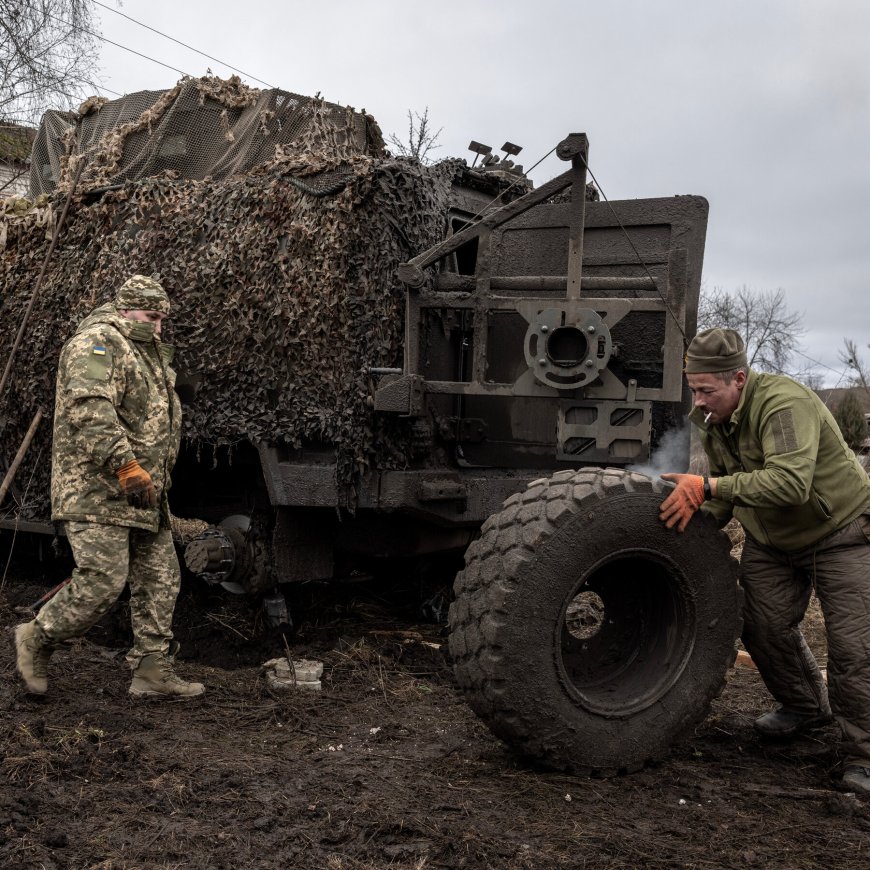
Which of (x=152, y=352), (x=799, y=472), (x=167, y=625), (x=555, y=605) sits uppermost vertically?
(x=152, y=352)

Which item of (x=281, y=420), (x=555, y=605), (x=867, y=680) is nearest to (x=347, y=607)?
(x=281, y=420)

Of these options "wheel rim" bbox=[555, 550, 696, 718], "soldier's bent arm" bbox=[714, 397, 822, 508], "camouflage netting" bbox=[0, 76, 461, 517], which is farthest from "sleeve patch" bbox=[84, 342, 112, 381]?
A: "soldier's bent arm" bbox=[714, 397, 822, 508]

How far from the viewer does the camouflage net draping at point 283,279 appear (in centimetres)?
511

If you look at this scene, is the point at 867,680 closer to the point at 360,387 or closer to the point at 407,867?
the point at 407,867

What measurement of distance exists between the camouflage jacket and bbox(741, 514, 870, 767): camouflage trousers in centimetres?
273

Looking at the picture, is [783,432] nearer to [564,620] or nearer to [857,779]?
[564,620]

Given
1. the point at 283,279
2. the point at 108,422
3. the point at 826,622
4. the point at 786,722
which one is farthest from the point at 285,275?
the point at 786,722

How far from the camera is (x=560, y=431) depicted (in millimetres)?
4852


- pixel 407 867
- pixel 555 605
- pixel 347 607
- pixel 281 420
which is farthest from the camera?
pixel 347 607

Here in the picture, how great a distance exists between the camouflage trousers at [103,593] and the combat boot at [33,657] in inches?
2.0

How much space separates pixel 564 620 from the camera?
3.89 metres

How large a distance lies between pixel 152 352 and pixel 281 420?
71 centimetres

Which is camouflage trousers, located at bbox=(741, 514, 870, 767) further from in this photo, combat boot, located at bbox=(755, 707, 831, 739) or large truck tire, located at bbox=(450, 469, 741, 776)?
large truck tire, located at bbox=(450, 469, 741, 776)

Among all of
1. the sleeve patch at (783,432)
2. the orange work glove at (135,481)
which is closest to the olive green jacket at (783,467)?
the sleeve patch at (783,432)
